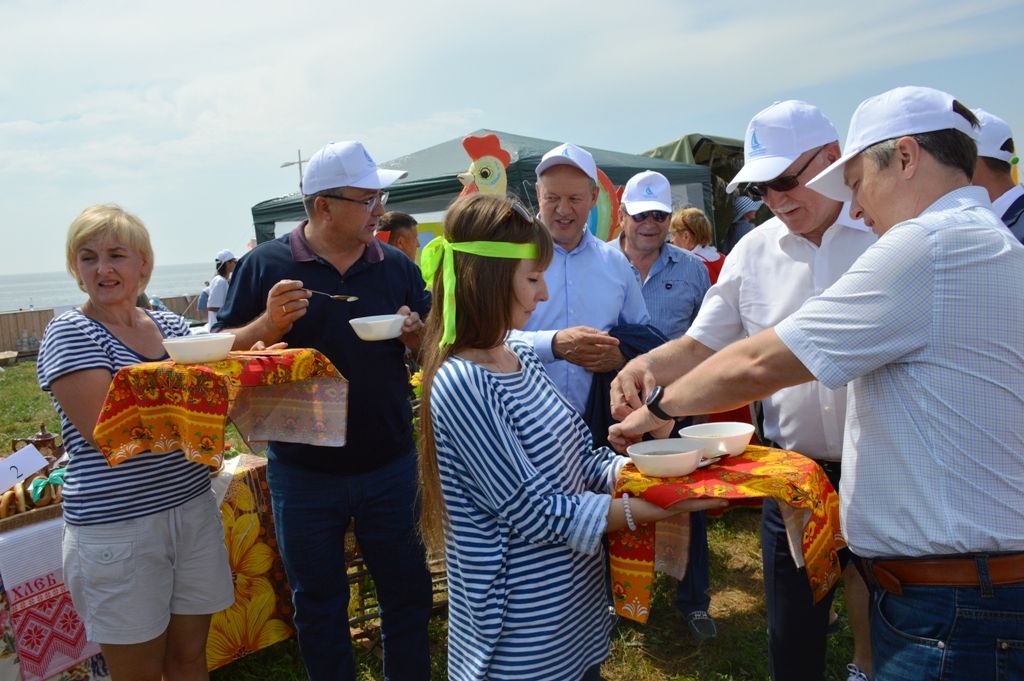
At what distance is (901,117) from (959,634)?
1.12 metres

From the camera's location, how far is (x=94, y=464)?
8.38ft

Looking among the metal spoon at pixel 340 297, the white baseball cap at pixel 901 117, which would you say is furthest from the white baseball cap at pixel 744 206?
the white baseball cap at pixel 901 117

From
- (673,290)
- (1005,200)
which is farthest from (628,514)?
(673,290)

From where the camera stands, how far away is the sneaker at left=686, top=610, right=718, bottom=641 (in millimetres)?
3945

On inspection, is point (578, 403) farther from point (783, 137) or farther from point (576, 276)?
point (783, 137)

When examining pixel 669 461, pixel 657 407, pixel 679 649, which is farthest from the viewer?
pixel 679 649

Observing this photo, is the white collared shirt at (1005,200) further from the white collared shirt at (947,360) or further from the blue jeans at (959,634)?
the blue jeans at (959,634)

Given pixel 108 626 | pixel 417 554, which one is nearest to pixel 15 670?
pixel 108 626

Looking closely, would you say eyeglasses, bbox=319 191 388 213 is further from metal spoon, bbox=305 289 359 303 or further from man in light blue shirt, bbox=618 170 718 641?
man in light blue shirt, bbox=618 170 718 641

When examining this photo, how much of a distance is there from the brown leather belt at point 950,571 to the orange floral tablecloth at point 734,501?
6.9 inches

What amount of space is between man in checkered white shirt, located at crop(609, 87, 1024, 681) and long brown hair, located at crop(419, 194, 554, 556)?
72 cm

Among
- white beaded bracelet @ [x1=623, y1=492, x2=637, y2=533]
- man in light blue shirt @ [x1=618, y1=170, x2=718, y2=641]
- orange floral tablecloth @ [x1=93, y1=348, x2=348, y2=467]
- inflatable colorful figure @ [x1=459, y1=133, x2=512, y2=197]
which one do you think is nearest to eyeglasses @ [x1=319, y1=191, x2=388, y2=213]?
orange floral tablecloth @ [x1=93, y1=348, x2=348, y2=467]

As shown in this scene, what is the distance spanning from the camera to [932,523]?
5.17 feet

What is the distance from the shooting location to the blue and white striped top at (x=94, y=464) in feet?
8.24
